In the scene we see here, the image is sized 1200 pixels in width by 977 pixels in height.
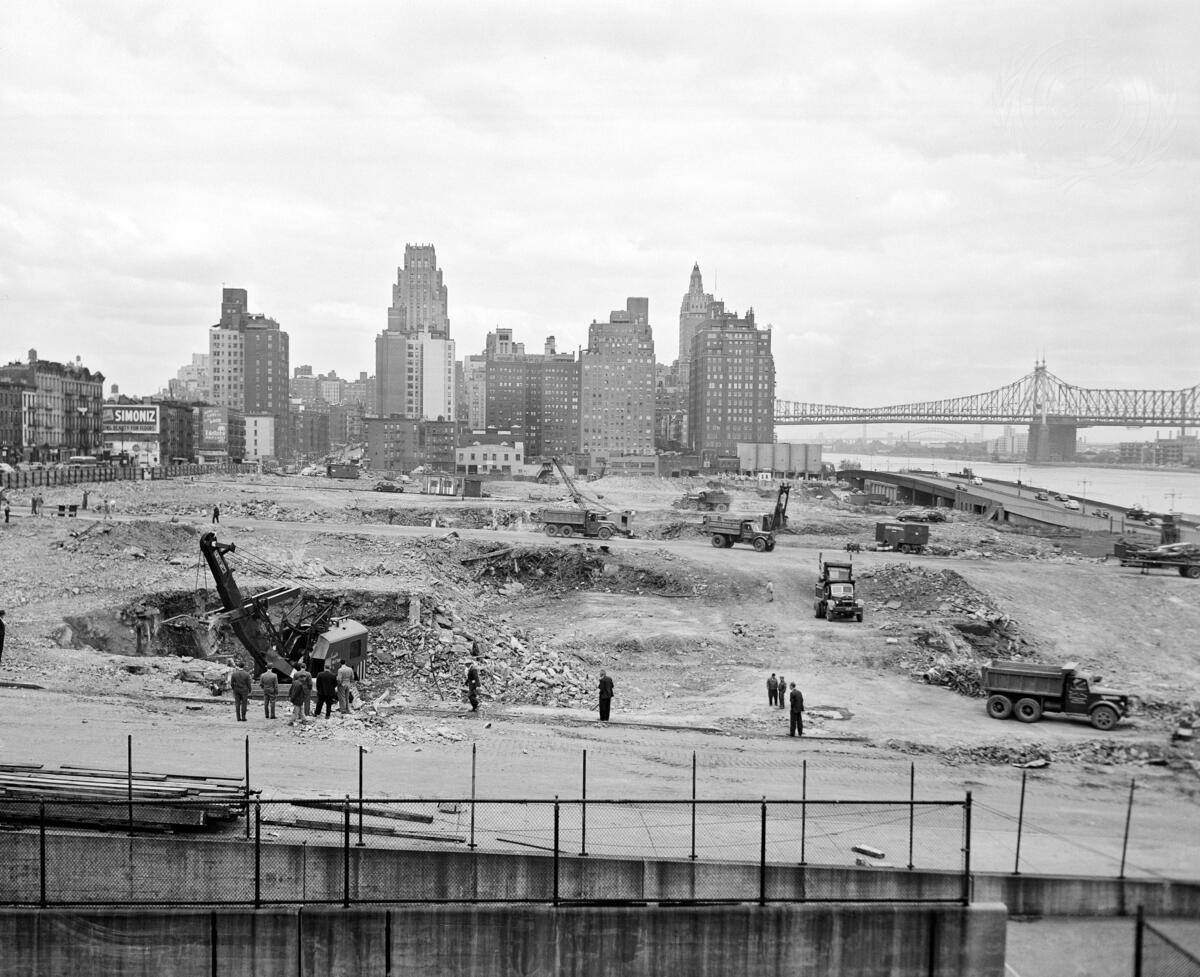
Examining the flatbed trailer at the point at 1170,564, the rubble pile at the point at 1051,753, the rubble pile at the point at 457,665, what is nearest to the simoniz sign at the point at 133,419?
the rubble pile at the point at 457,665

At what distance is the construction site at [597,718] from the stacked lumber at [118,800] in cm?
7

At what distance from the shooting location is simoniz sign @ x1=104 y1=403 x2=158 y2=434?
165 meters

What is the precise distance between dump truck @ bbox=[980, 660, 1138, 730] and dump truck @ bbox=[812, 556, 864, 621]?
14203 mm

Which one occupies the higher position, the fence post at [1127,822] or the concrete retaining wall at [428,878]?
the fence post at [1127,822]

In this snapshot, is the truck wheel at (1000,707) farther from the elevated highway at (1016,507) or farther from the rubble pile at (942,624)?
the elevated highway at (1016,507)

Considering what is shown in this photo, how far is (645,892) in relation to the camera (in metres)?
14.9

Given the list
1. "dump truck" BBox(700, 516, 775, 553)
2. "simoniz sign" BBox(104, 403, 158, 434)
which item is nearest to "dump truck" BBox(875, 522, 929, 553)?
"dump truck" BBox(700, 516, 775, 553)

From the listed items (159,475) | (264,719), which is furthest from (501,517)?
(159,475)

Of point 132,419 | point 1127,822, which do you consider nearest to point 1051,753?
point 1127,822

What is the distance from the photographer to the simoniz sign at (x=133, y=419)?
16525 centimetres

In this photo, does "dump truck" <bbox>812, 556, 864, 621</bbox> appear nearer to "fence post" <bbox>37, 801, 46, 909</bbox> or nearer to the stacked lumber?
the stacked lumber

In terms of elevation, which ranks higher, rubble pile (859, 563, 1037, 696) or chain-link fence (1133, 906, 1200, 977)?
chain-link fence (1133, 906, 1200, 977)

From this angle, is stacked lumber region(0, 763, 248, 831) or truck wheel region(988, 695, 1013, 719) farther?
truck wheel region(988, 695, 1013, 719)

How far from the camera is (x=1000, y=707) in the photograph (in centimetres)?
2678
